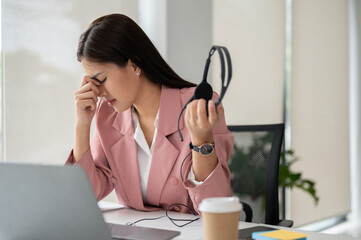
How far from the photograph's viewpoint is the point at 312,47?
3.99 meters

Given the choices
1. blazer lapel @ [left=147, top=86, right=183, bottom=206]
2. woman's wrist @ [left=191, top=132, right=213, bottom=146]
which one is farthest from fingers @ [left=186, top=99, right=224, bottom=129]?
blazer lapel @ [left=147, top=86, right=183, bottom=206]

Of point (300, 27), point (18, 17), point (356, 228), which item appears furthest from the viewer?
point (356, 228)

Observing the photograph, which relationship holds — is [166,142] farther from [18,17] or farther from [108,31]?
[18,17]

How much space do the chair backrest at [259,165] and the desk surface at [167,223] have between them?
1.64ft

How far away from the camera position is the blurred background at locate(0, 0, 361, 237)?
6.89 ft

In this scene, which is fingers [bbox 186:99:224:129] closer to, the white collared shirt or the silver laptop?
the silver laptop

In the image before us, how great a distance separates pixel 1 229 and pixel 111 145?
2.22ft

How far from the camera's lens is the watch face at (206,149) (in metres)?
1.28

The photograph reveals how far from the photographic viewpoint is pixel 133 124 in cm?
165

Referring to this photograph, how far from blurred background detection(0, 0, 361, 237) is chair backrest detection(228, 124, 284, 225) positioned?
0.88 metres

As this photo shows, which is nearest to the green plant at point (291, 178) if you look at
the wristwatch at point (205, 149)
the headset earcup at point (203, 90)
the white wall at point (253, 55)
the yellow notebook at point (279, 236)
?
the white wall at point (253, 55)

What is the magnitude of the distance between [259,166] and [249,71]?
64.8 inches

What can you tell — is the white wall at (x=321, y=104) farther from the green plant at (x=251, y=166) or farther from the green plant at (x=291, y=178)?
the green plant at (x=251, y=166)

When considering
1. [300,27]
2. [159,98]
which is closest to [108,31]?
[159,98]
